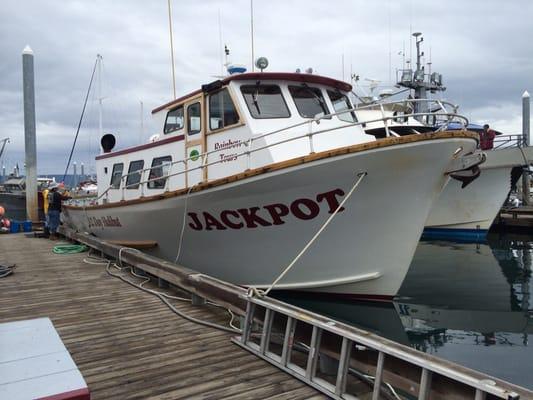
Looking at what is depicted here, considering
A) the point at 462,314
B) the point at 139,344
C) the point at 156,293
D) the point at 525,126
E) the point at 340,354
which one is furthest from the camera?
the point at 525,126

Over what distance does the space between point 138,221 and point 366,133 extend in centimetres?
459

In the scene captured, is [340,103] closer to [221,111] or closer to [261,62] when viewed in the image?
[261,62]

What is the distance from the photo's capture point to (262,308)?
4.22 metres

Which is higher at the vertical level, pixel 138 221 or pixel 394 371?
pixel 138 221

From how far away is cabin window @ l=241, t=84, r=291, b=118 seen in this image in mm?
7547

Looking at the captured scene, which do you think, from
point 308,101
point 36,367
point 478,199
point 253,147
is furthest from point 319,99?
point 478,199

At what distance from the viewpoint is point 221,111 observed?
7789mm

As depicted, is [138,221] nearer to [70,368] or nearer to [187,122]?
[187,122]

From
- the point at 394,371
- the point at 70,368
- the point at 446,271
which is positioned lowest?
the point at 446,271

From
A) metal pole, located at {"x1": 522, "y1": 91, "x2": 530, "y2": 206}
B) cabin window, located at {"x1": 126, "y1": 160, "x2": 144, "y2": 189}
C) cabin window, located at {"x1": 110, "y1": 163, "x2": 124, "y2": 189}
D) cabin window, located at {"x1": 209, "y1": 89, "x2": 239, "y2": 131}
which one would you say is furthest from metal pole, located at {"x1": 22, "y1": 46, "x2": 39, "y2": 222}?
metal pole, located at {"x1": 522, "y1": 91, "x2": 530, "y2": 206}

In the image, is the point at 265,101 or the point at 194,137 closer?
the point at 265,101

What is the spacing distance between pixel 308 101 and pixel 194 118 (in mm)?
2082

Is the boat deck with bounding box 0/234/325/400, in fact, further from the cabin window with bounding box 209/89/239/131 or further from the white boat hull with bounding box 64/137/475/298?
the cabin window with bounding box 209/89/239/131

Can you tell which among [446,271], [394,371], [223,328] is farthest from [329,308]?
[446,271]
